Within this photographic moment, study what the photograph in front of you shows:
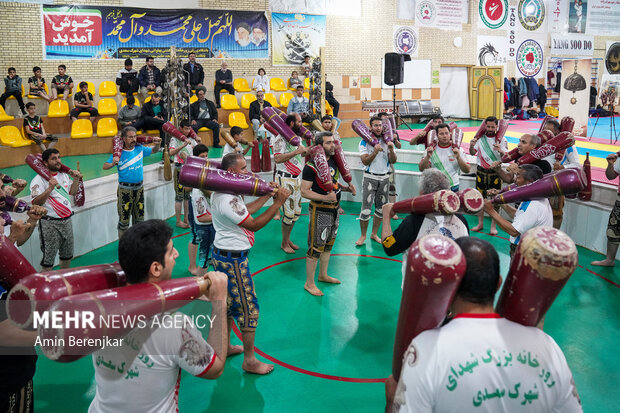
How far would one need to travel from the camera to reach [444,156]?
6.71 metres

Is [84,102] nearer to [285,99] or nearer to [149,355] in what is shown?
[285,99]

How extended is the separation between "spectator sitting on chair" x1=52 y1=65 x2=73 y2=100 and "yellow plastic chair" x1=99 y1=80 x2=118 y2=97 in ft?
3.01

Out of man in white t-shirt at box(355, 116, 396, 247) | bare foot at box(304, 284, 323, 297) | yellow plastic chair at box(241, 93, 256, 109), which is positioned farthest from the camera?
yellow plastic chair at box(241, 93, 256, 109)

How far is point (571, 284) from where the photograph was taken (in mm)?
5898

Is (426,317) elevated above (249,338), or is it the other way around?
(426,317)

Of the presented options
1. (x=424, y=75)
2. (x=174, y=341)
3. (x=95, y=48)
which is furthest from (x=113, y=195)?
(x=424, y=75)

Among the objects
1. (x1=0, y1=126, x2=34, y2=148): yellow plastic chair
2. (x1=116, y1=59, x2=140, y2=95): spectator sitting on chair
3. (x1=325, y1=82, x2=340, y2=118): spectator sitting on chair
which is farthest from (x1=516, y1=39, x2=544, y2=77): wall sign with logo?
(x1=0, y1=126, x2=34, y2=148): yellow plastic chair

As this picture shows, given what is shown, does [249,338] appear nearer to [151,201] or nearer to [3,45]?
[151,201]

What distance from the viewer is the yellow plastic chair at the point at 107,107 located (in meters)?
12.9

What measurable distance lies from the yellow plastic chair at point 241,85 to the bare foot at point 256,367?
1230 cm

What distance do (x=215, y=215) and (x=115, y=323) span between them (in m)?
2.25

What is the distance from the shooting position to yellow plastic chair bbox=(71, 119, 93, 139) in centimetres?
1170

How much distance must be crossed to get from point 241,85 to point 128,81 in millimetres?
3568

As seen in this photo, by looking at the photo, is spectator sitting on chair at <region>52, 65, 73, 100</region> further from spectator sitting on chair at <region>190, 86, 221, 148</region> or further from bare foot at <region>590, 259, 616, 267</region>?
bare foot at <region>590, 259, 616, 267</region>
